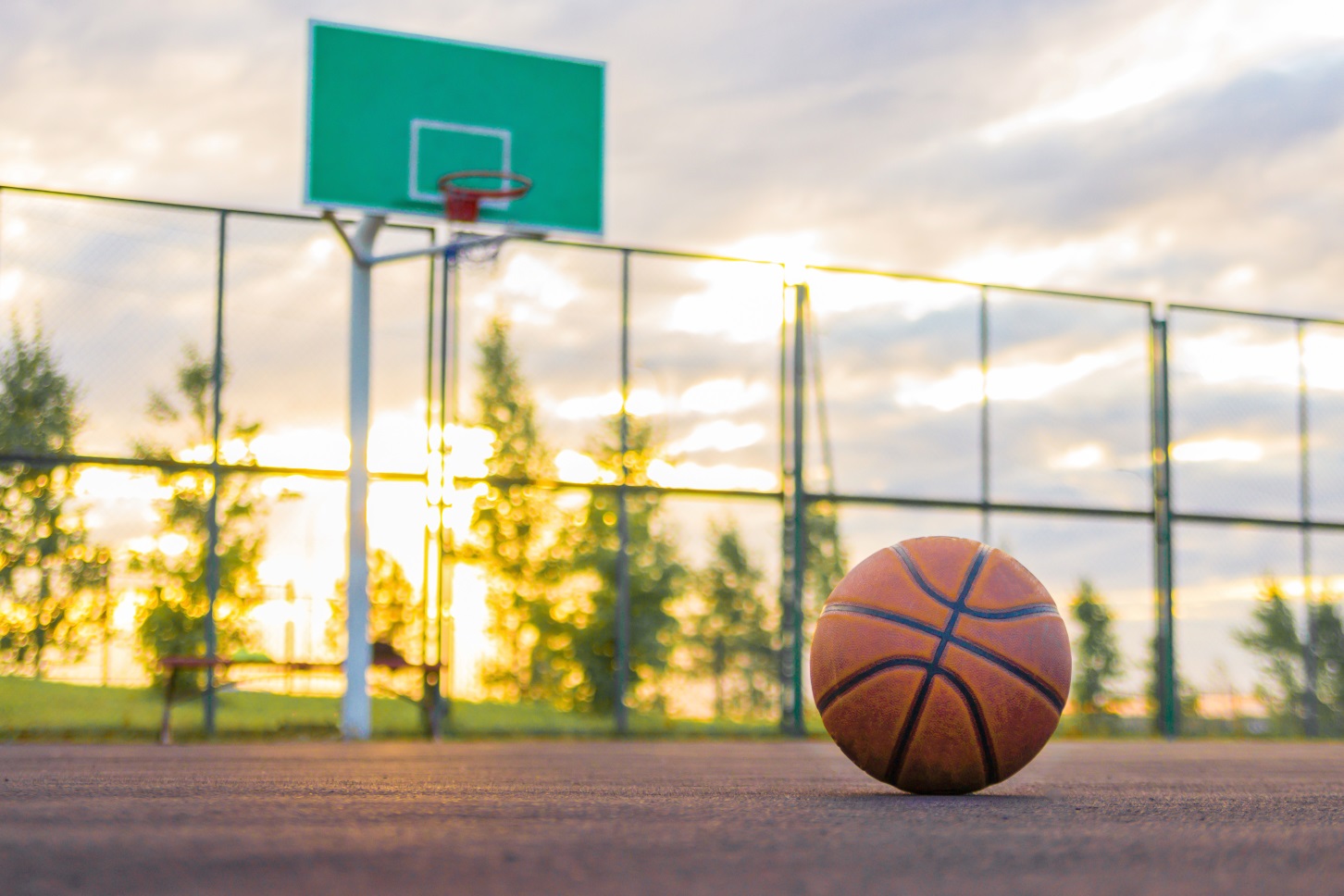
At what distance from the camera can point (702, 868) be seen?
2.66 meters

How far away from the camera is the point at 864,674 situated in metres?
4.60

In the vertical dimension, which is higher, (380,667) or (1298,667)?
(380,667)

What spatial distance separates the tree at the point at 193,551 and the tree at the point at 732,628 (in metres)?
5.17

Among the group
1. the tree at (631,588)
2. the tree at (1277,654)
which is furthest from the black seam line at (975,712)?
the tree at (1277,654)

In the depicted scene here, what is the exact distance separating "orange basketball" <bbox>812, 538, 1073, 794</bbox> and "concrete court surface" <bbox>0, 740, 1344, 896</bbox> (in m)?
0.16

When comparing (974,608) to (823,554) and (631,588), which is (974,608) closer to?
(823,554)

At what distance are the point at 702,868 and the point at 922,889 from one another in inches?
16.8

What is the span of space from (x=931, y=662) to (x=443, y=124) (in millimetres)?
7886

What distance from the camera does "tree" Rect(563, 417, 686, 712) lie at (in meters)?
15.1

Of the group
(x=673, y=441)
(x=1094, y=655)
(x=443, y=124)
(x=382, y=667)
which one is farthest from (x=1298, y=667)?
(x=443, y=124)

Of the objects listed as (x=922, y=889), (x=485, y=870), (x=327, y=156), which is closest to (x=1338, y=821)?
(x=922, y=889)

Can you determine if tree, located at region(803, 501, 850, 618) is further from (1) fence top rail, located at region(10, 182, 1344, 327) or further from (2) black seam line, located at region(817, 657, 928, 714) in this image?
(2) black seam line, located at region(817, 657, 928, 714)

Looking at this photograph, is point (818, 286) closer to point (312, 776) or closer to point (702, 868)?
point (312, 776)

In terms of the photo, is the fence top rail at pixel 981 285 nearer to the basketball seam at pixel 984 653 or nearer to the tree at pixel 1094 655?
the tree at pixel 1094 655
